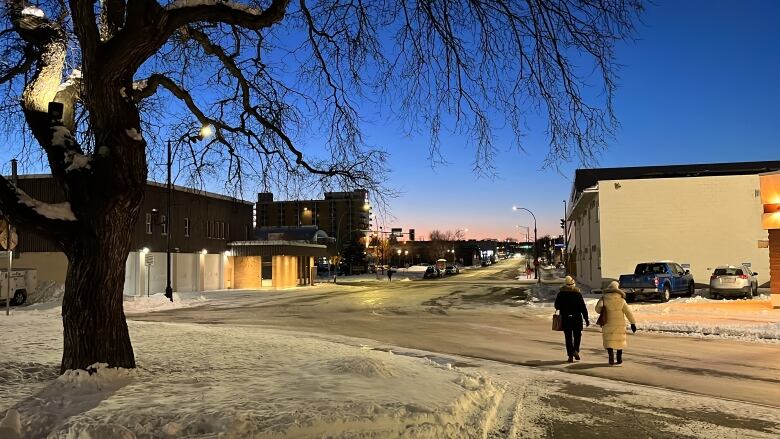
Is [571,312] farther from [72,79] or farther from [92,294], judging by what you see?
[72,79]

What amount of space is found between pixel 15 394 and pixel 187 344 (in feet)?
14.5

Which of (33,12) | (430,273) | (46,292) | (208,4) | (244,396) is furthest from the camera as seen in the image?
(430,273)

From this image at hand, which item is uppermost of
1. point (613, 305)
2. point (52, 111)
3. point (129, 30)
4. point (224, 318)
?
point (129, 30)

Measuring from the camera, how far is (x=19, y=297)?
102 feet

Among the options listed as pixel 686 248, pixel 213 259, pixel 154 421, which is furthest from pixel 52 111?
pixel 213 259

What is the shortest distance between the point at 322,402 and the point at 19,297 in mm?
30905

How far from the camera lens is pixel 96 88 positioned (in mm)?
7633

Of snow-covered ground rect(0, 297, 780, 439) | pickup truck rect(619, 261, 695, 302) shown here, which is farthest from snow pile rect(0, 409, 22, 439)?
pickup truck rect(619, 261, 695, 302)

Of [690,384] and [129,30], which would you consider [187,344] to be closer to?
[129,30]

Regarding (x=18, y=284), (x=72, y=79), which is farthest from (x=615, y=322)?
(x=18, y=284)

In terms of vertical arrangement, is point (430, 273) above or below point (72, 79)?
below

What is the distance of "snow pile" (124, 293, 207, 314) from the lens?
2745 centimetres

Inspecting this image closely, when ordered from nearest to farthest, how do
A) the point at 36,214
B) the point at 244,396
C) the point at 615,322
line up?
the point at 244,396 < the point at 36,214 < the point at 615,322

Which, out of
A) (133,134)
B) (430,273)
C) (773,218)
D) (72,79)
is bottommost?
(430,273)
